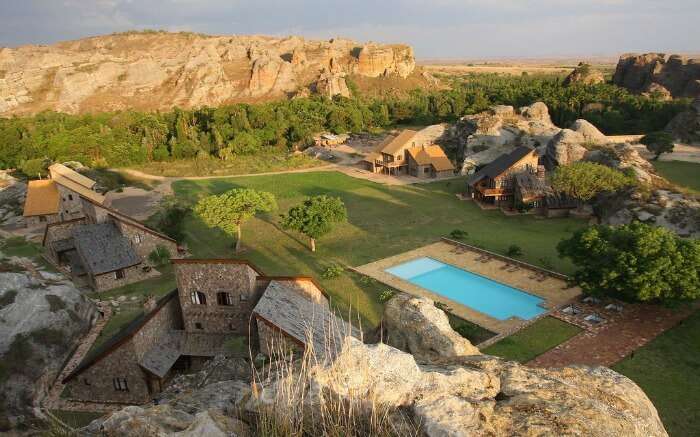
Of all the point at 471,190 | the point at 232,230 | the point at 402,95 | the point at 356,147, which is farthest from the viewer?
the point at 402,95

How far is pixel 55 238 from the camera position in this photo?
35250 mm

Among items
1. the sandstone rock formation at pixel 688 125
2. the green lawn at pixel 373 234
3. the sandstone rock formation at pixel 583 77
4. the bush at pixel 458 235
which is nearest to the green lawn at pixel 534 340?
the green lawn at pixel 373 234

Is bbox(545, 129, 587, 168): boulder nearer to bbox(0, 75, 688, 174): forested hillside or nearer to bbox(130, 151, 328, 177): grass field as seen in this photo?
bbox(0, 75, 688, 174): forested hillside

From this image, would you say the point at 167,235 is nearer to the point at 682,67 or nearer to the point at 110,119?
the point at 110,119

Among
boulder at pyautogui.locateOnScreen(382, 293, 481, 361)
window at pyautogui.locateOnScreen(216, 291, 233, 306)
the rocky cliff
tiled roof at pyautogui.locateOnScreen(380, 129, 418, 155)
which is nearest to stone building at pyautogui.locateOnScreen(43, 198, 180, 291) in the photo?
window at pyautogui.locateOnScreen(216, 291, 233, 306)

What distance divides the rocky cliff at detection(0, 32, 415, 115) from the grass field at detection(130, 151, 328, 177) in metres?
49.5

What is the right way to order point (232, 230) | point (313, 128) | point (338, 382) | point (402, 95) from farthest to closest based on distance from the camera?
point (402, 95), point (313, 128), point (232, 230), point (338, 382)

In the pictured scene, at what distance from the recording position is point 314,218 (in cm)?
3584

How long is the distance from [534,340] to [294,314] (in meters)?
12.7

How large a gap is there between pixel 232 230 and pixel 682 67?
330ft

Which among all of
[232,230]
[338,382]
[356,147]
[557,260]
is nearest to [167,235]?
[232,230]

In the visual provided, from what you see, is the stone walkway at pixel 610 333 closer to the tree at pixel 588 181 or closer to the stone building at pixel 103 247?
the tree at pixel 588 181

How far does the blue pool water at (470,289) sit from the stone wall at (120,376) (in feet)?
59.1

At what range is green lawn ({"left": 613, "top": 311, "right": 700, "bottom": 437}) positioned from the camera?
17422 mm
